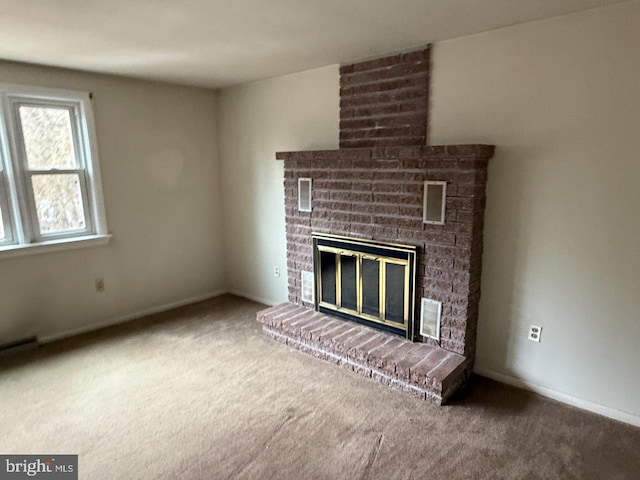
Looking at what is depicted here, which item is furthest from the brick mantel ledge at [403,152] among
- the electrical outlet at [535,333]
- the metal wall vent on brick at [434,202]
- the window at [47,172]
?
the window at [47,172]

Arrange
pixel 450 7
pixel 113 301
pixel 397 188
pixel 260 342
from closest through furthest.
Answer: pixel 450 7 → pixel 397 188 → pixel 260 342 → pixel 113 301

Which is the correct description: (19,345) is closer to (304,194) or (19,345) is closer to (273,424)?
(273,424)

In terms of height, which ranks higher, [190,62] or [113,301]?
[190,62]

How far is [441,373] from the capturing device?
245 cm

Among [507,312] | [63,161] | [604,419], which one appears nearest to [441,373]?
[507,312]

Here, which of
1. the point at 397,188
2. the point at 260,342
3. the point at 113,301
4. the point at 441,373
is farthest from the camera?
the point at 113,301

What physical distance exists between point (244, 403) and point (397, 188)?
175 centimetres

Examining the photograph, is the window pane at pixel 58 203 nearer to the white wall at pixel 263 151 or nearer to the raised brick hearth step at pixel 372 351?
the white wall at pixel 263 151

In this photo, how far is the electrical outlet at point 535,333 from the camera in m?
2.52

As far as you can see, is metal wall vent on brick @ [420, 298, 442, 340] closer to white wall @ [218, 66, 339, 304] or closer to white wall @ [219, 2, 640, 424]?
white wall @ [219, 2, 640, 424]

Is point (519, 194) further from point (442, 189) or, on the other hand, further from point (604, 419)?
point (604, 419)

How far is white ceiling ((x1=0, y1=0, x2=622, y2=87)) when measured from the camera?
1.98m

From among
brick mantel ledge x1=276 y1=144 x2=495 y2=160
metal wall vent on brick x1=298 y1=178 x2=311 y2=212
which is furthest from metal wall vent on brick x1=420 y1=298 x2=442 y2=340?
metal wall vent on brick x1=298 y1=178 x2=311 y2=212

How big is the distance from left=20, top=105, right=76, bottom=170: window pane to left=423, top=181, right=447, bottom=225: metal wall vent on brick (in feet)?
9.64
